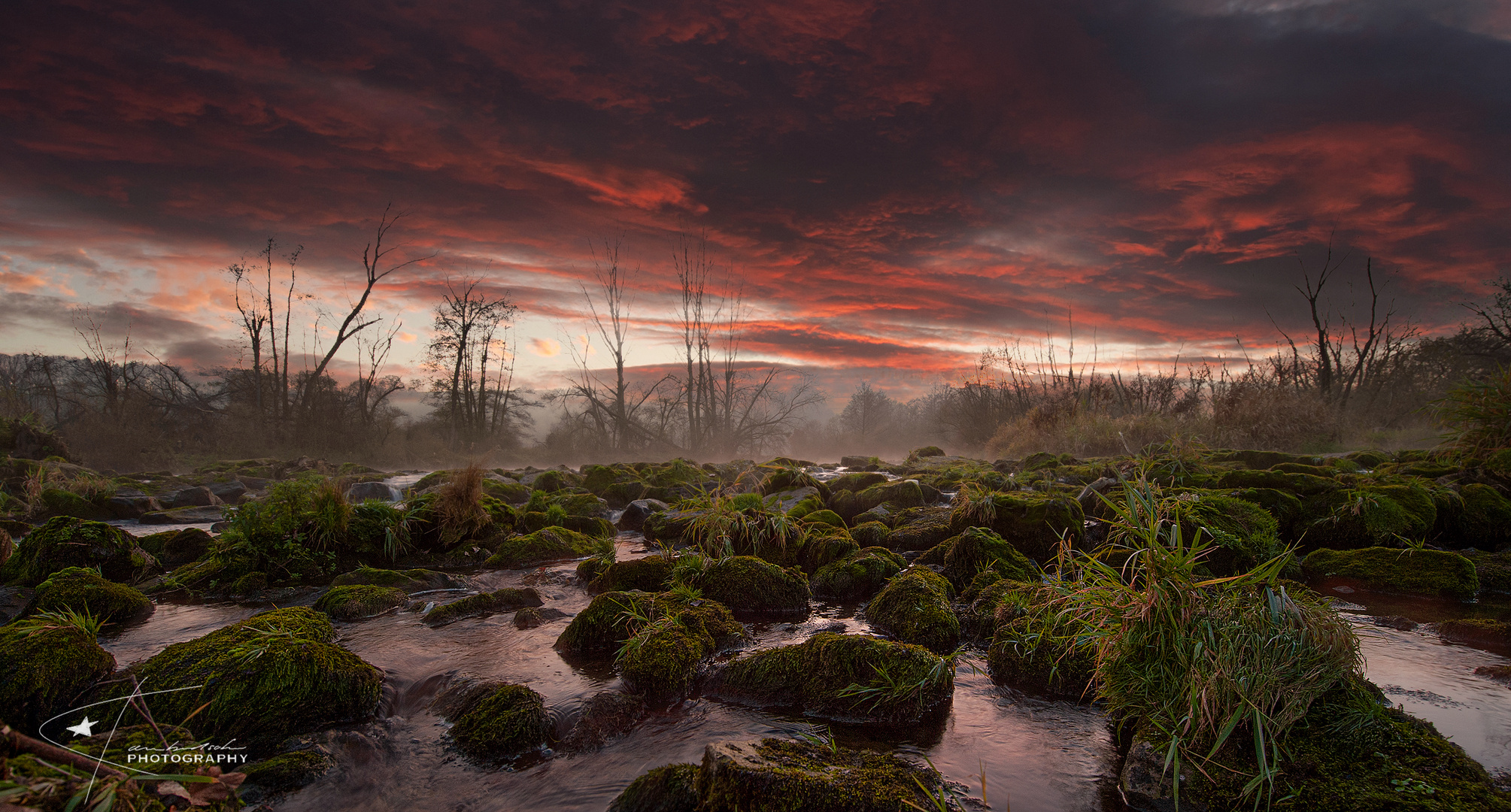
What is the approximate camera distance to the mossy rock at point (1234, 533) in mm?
5711

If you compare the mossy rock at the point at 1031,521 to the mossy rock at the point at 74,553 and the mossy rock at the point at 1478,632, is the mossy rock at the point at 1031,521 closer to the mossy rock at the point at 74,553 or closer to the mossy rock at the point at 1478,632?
the mossy rock at the point at 1478,632

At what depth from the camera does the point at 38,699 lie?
10.9 ft

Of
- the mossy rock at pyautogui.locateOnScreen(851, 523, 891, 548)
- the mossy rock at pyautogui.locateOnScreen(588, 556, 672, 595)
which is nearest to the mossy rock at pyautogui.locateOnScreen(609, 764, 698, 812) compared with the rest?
the mossy rock at pyautogui.locateOnScreen(588, 556, 672, 595)

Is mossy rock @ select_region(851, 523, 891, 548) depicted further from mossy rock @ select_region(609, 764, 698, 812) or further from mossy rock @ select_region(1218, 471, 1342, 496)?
mossy rock @ select_region(609, 764, 698, 812)

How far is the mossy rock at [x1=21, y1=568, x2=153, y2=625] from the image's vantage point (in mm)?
5098

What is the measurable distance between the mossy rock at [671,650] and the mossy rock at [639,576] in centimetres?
110

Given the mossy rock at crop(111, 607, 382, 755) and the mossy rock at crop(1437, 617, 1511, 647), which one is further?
the mossy rock at crop(1437, 617, 1511, 647)

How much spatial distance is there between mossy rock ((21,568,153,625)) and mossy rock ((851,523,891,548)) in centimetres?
738

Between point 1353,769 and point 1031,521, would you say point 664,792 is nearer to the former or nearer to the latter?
point 1353,769

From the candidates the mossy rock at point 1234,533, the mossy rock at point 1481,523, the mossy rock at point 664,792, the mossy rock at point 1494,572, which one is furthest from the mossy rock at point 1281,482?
the mossy rock at point 664,792

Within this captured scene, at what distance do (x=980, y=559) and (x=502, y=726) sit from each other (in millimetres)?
4571

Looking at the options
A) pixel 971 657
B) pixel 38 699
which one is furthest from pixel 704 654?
pixel 38 699

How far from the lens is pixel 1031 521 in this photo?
690cm

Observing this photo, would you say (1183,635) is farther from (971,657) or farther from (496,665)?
(496,665)
